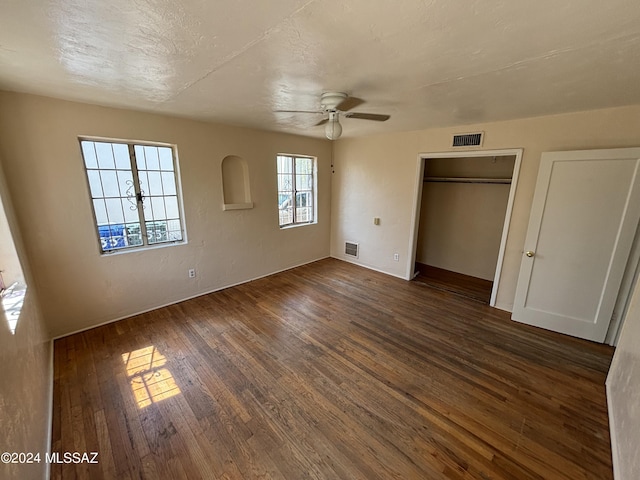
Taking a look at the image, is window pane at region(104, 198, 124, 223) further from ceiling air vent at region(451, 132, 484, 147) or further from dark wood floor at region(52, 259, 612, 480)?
ceiling air vent at region(451, 132, 484, 147)

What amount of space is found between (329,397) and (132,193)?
3.13 metres

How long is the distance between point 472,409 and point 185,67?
10.7ft

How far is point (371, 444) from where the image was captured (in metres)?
1.71

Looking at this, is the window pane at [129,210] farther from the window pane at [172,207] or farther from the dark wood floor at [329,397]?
the dark wood floor at [329,397]

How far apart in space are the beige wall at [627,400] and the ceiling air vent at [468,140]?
219 cm

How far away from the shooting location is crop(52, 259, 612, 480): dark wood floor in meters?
1.60

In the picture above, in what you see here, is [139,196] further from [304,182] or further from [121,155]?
[304,182]

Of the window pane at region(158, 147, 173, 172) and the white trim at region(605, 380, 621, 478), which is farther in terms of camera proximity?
the window pane at region(158, 147, 173, 172)

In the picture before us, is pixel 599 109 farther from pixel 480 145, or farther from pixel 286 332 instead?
pixel 286 332

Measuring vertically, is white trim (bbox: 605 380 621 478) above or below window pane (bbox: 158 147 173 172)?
below

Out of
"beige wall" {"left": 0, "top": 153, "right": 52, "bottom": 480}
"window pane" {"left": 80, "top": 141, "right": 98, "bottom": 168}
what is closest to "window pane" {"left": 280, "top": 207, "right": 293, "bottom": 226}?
"window pane" {"left": 80, "top": 141, "right": 98, "bottom": 168}

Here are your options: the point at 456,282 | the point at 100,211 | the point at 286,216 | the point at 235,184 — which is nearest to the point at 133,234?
the point at 100,211

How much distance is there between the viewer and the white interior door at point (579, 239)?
251cm

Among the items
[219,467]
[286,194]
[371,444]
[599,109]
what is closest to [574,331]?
[599,109]
